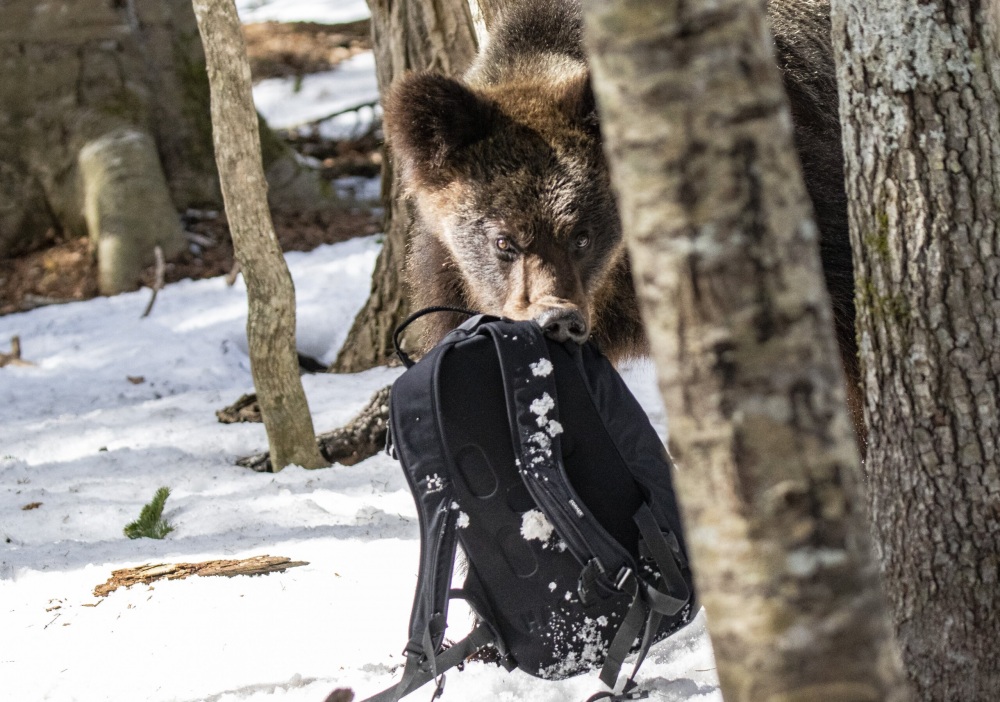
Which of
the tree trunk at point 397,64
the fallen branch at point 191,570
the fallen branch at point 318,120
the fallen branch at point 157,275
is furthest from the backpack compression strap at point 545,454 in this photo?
the fallen branch at point 318,120

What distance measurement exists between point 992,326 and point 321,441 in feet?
12.3

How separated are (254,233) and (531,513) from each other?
8.15ft

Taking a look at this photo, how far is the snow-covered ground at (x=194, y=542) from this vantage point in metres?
2.79

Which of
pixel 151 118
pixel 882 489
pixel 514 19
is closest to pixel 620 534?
pixel 882 489

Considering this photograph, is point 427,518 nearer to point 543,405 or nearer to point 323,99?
point 543,405

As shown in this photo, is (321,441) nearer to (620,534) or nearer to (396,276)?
(396,276)

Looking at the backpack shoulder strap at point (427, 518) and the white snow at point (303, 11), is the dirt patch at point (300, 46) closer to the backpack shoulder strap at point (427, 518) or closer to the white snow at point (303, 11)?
the white snow at point (303, 11)

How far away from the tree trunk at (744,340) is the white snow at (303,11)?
1418cm

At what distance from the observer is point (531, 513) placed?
2498 millimetres

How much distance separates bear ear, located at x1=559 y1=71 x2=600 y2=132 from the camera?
3645 millimetres

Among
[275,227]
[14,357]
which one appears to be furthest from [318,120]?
[14,357]

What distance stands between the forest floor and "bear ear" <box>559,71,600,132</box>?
236 inches

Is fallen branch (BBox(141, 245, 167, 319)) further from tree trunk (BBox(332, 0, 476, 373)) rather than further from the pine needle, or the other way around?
the pine needle

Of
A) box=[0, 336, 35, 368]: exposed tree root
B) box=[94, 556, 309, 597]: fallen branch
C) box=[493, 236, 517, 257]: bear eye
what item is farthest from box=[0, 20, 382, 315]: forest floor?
box=[493, 236, 517, 257]: bear eye
